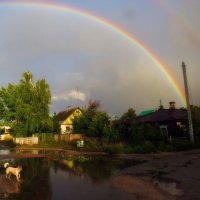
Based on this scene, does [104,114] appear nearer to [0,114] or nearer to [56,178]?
[56,178]

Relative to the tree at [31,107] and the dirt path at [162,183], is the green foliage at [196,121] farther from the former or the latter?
the tree at [31,107]

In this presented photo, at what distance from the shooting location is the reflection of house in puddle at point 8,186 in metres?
12.4

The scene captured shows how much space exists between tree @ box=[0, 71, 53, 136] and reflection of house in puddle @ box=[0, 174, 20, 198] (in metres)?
38.4

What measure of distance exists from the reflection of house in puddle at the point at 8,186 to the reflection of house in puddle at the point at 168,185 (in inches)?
244

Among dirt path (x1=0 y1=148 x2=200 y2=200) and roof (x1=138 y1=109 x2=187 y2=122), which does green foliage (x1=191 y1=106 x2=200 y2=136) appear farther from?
dirt path (x1=0 y1=148 x2=200 y2=200)

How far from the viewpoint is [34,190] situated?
1250 centimetres

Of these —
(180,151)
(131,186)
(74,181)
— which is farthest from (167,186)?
(180,151)

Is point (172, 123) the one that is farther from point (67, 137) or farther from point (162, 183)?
point (162, 183)

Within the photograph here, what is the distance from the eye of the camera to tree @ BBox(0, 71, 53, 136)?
53688 millimetres

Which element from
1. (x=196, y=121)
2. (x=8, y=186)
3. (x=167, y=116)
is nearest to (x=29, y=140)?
(x=167, y=116)

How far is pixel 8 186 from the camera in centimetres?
1359

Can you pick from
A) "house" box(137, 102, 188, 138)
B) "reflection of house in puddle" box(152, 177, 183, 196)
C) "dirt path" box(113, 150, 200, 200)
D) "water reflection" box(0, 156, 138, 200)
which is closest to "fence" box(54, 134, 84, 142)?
"house" box(137, 102, 188, 138)

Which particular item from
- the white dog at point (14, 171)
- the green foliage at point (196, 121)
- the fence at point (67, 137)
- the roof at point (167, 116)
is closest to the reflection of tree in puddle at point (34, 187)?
the white dog at point (14, 171)

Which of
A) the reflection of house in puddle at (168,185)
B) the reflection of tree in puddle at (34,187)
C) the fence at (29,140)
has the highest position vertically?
the fence at (29,140)
